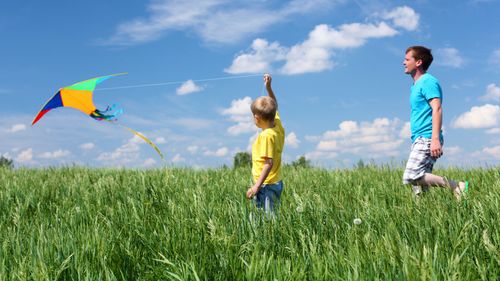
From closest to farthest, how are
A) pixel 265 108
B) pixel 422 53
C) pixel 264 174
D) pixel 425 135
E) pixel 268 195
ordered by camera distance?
pixel 264 174 < pixel 265 108 < pixel 268 195 < pixel 425 135 < pixel 422 53

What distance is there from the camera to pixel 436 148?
4.75 m

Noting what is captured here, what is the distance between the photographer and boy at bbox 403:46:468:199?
15.8 feet

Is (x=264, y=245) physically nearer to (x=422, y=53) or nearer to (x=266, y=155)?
(x=266, y=155)

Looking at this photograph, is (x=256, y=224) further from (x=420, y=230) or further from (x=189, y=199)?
(x=189, y=199)

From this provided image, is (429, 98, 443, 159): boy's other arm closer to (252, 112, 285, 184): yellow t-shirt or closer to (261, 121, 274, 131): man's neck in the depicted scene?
(252, 112, 285, 184): yellow t-shirt

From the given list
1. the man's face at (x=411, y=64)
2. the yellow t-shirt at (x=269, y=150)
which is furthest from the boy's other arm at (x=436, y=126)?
the yellow t-shirt at (x=269, y=150)

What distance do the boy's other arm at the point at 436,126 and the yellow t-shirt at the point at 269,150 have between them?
154 cm

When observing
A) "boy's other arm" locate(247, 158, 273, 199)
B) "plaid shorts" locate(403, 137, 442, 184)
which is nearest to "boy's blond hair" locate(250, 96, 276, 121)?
"boy's other arm" locate(247, 158, 273, 199)

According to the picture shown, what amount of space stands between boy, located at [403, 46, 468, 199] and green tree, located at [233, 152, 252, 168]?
439 cm

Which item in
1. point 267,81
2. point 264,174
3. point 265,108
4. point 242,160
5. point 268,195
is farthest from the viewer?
point 242,160

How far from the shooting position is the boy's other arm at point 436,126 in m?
4.75

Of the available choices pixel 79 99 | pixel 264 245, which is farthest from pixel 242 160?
pixel 264 245

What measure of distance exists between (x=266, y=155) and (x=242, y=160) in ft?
20.1

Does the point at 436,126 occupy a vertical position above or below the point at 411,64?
below
